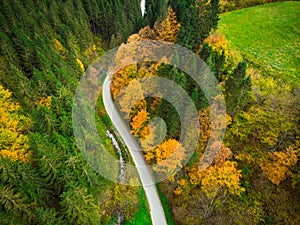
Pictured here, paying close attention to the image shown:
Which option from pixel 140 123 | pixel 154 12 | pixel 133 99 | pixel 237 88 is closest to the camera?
pixel 237 88

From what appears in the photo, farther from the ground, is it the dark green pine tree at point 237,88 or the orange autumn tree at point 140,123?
the dark green pine tree at point 237,88

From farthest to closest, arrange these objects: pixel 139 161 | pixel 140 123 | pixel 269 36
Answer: pixel 269 36, pixel 139 161, pixel 140 123

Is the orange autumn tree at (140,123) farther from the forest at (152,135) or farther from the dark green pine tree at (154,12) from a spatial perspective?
the dark green pine tree at (154,12)

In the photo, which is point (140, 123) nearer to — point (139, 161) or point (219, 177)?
point (139, 161)

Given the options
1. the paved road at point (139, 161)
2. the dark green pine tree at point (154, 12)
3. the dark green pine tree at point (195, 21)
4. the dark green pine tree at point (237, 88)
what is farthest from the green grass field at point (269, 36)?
the paved road at point (139, 161)

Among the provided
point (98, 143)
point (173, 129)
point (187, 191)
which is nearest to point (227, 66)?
point (173, 129)

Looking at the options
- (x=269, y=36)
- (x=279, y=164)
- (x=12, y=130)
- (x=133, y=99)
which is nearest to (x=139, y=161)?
(x=133, y=99)
